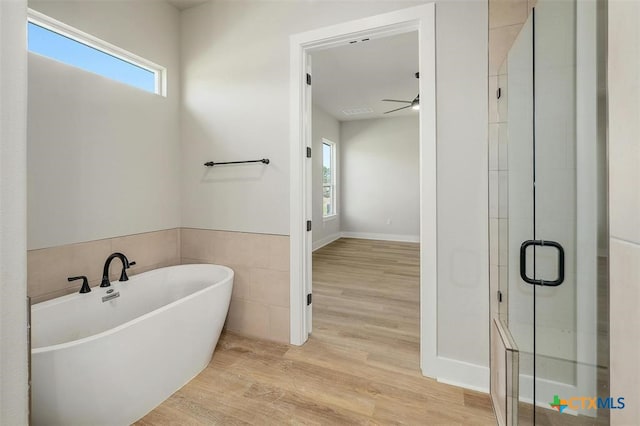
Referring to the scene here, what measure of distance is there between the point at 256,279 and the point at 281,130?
123cm

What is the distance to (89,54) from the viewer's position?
6.59ft

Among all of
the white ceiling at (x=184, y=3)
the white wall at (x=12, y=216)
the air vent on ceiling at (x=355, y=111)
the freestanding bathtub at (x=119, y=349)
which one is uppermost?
the air vent on ceiling at (x=355, y=111)

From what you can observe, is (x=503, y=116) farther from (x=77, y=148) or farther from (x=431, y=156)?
(x=77, y=148)

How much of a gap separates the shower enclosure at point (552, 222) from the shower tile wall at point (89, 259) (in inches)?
99.7

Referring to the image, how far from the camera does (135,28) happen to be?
2260mm

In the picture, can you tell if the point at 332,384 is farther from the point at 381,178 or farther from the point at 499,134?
the point at 381,178

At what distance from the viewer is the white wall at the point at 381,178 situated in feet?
21.3

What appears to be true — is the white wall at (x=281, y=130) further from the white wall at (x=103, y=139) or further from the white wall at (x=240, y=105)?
the white wall at (x=103, y=139)


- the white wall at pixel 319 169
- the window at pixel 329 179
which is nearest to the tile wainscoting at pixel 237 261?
the white wall at pixel 319 169

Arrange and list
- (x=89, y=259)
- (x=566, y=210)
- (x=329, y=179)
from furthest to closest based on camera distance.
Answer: (x=329, y=179), (x=89, y=259), (x=566, y=210)

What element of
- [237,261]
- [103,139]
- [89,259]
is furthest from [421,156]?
[89,259]

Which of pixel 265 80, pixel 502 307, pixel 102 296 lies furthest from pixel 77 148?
pixel 502 307

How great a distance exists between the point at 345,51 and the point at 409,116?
348 cm

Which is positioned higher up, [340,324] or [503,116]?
[503,116]
